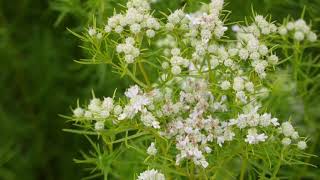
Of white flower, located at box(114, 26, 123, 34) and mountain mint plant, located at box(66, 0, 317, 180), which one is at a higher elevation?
white flower, located at box(114, 26, 123, 34)

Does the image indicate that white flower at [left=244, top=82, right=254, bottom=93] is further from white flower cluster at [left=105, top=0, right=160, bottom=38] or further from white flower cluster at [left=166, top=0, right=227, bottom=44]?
white flower cluster at [left=105, top=0, right=160, bottom=38]

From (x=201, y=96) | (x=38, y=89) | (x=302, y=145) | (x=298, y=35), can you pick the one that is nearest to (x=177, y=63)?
(x=201, y=96)

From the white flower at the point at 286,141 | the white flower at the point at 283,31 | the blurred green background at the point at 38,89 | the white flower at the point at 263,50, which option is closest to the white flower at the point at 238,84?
the white flower at the point at 263,50

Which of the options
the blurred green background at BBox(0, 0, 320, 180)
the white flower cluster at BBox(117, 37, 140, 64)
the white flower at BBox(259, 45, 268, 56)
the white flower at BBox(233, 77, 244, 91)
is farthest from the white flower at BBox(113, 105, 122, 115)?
the blurred green background at BBox(0, 0, 320, 180)

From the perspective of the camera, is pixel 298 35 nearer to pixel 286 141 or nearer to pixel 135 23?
pixel 286 141

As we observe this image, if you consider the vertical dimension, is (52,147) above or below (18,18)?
below

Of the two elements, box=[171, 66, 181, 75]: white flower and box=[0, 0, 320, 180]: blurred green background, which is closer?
box=[171, 66, 181, 75]: white flower

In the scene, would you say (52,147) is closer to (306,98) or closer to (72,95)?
(72,95)

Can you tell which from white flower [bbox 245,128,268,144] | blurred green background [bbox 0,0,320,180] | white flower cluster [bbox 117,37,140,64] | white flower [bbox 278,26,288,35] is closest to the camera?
white flower [bbox 245,128,268,144]

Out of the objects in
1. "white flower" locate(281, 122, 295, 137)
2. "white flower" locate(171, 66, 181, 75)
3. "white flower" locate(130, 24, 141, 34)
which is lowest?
"white flower" locate(281, 122, 295, 137)

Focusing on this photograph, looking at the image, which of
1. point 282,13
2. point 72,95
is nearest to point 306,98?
point 282,13

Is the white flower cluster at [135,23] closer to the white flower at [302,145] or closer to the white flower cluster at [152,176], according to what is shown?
the white flower cluster at [152,176]
